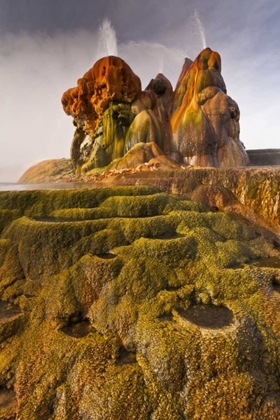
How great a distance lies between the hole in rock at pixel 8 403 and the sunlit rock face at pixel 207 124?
17.8 m

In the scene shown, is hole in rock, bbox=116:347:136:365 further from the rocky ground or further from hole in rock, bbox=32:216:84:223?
the rocky ground

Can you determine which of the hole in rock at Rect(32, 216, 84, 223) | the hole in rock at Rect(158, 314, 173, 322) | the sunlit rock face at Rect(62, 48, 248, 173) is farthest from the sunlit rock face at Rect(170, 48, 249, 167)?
the hole in rock at Rect(158, 314, 173, 322)

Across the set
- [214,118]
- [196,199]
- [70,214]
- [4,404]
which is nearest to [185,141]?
[214,118]

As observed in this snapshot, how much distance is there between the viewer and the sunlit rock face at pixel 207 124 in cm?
1973

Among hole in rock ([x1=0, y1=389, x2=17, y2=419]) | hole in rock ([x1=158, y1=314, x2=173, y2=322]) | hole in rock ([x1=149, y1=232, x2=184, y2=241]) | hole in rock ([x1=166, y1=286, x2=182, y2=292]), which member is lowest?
hole in rock ([x1=0, y1=389, x2=17, y2=419])

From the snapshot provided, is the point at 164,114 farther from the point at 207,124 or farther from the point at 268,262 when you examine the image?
the point at 268,262

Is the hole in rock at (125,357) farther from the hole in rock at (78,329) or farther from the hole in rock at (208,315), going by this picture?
the hole in rock at (208,315)

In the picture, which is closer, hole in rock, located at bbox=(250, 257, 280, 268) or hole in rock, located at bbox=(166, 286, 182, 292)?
hole in rock, located at bbox=(166, 286, 182, 292)

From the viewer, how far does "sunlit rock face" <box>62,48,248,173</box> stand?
66.1 ft

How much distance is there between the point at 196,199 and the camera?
10.3 meters

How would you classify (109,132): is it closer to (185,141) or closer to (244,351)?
(185,141)

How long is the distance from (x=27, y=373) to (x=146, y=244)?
3.32 m

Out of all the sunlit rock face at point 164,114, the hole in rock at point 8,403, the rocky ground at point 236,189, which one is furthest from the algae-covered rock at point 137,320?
the sunlit rock face at point 164,114

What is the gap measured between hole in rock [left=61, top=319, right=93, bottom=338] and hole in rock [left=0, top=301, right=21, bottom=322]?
1083 mm
